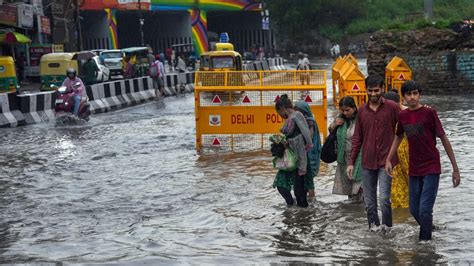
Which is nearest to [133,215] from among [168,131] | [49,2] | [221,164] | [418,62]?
[221,164]

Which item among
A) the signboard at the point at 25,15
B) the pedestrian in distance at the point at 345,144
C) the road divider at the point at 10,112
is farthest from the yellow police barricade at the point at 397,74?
the signboard at the point at 25,15

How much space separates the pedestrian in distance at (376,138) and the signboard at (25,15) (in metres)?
36.4

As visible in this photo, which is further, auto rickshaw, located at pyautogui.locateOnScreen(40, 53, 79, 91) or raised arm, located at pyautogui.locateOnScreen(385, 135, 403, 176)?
auto rickshaw, located at pyautogui.locateOnScreen(40, 53, 79, 91)

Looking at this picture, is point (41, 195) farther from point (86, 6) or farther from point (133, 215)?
point (86, 6)

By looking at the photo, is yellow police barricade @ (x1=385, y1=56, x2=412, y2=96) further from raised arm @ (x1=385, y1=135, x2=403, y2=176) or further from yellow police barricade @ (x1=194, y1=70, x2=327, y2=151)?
raised arm @ (x1=385, y1=135, x2=403, y2=176)

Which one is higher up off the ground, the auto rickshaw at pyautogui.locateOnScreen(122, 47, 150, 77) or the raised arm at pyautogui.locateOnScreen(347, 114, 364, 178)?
the auto rickshaw at pyautogui.locateOnScreen(122, 47, 150, 77)

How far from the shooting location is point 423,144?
24.9 ft

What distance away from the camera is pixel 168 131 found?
754 inches

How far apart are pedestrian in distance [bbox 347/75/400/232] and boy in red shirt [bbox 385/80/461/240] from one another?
0.39m

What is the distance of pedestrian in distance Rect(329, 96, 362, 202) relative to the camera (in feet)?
31.6

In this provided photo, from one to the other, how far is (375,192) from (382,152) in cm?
43

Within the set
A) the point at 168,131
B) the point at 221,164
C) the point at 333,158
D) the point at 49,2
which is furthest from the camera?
the point at 49,2

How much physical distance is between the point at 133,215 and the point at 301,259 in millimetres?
3009

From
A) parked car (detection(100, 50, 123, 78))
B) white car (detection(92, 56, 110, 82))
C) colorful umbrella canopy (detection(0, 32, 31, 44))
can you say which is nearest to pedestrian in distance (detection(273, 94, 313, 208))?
white car (detection(92, 56, 110, 82))
